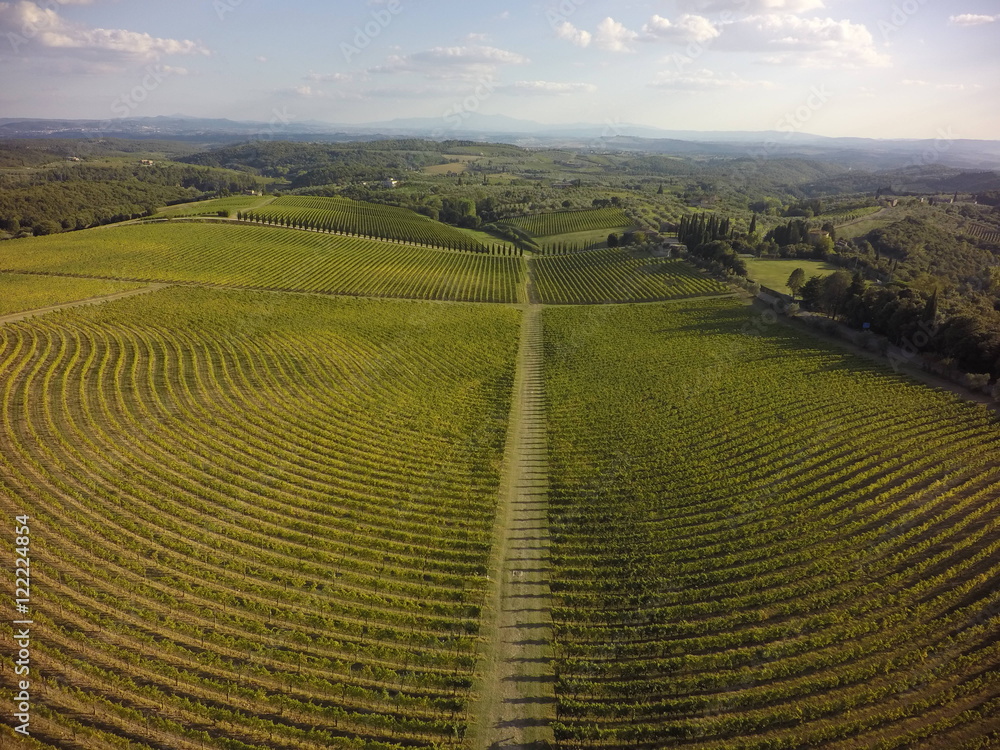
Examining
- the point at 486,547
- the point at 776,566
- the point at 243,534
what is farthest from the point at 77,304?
the point at 776,566

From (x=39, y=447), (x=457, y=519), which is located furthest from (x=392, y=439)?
(x=39, y=447)

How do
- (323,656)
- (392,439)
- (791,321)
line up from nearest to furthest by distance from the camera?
(323,656) → (392,439) → (791,321)

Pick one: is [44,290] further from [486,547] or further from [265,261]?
[486,547]

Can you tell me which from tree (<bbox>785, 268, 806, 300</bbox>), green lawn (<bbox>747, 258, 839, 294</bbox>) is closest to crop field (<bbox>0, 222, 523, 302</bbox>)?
tree (<bbox>785, 268, 806, 300</bbox>)

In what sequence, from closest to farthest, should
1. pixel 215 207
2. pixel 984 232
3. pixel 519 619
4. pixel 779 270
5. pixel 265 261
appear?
pixel 519 619 < pixel 265 261 < pixel 779 270 < pixel 984 232 < pixel 215 207

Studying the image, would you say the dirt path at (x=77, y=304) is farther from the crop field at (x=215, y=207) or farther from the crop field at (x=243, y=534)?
the crop field at (x=215, y=207)

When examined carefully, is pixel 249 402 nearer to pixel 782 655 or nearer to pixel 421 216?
pixel 782 655
